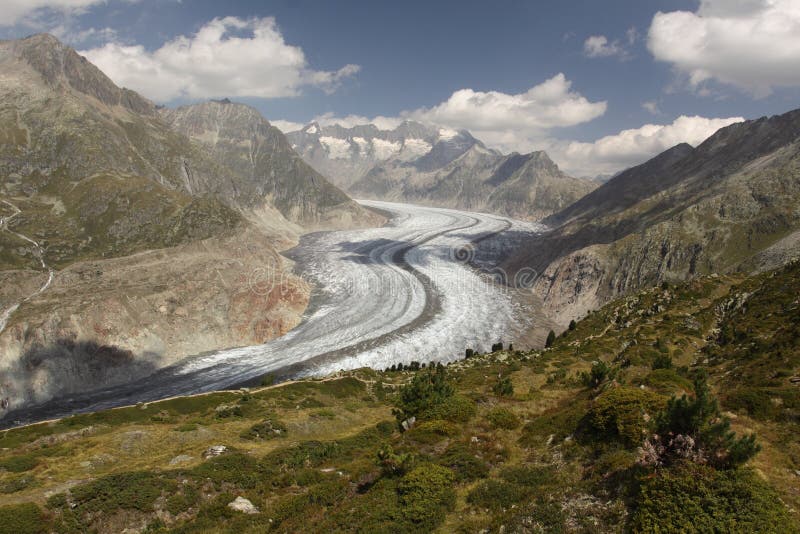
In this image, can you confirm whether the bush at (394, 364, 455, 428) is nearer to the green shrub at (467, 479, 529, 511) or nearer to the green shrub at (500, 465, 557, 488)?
the green shrub at (500, 465, 557, 488)

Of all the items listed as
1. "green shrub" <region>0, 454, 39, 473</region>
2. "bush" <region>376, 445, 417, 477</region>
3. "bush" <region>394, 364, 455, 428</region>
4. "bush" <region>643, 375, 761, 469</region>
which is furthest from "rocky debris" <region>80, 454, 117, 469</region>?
"bush" <region>643, 375, 761, 469</region>

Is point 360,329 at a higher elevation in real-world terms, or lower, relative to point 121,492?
lower

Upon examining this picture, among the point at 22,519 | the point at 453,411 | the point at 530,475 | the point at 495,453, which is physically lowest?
the point at 495,453

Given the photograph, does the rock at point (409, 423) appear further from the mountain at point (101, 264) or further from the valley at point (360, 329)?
the mountain at point (101, 264)

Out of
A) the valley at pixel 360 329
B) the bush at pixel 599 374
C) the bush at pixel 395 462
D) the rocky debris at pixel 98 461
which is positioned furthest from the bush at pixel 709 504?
the valley at pixel 360 329

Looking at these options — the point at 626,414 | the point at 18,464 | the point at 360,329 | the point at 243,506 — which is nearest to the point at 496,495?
the point at 626,414

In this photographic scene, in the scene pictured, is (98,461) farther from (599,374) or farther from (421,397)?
(599,374)

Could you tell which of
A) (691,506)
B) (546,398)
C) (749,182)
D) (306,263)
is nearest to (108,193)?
(306,263)
